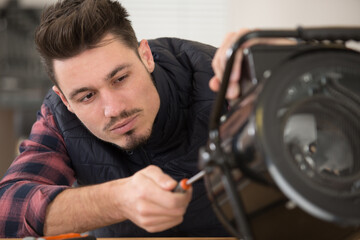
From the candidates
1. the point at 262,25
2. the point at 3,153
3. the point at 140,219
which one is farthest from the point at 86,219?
the point at 262,25

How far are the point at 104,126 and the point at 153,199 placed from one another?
0.42 m

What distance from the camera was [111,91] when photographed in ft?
3.47

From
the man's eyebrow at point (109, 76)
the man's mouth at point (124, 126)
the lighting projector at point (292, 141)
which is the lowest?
the man's mouth at point (124, 126)

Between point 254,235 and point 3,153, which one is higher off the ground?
point 254,235

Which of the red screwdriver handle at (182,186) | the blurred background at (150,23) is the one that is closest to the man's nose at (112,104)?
the red screwdriver handle at (182,186)

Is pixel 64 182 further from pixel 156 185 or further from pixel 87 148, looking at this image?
pixel 156 185

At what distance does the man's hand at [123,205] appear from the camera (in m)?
0.71

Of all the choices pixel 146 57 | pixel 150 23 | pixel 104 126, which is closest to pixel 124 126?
pixel 104 126

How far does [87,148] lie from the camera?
4.13 ft

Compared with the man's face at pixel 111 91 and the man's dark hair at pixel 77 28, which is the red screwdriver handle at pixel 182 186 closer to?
the man's face at pixel 111 91

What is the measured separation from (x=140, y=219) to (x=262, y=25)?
7.10ft

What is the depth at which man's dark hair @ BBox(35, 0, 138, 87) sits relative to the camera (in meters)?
1.08

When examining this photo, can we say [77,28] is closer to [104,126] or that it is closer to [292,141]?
[104,126]

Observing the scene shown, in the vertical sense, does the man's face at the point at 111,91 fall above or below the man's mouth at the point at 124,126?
above
